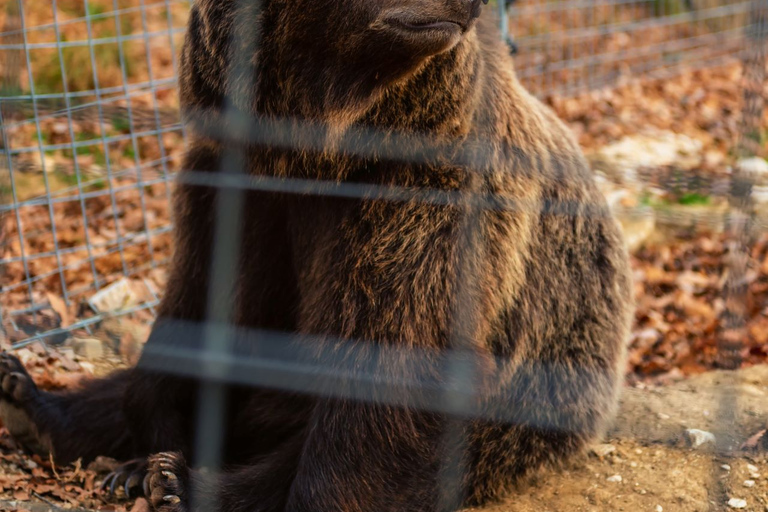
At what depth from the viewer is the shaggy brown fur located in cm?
264

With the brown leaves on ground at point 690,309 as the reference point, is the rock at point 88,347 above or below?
above

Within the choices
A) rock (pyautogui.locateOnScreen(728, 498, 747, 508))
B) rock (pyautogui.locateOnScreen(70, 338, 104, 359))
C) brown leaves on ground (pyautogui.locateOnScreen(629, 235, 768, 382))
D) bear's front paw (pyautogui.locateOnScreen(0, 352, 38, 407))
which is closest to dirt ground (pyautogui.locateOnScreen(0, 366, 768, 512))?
rock (pyautogui.locateOnScreen(728, 498, 747, 508))

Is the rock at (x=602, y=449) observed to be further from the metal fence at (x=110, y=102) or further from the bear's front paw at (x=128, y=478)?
the metal fence at (x=110, y=102)

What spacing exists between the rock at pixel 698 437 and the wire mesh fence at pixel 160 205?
1.87 ft

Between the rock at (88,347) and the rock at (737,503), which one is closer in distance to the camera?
the rock at (737,503)

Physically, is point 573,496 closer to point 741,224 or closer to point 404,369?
point 404,369

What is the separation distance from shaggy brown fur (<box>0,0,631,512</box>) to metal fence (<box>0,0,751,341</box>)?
484 millimetres

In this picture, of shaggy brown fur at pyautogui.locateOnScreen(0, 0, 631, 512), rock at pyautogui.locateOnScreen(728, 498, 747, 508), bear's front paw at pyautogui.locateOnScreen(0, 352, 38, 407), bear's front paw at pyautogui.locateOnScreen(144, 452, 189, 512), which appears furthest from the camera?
bear's front paw at pyautogui.locateOnScreen(0, 352, 38, 407)

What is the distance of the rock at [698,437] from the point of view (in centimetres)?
335

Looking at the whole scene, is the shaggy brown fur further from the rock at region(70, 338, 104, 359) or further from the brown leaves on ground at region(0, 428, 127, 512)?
the rock at region(70, 338, 104, 359)

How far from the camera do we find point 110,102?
5.85 meters

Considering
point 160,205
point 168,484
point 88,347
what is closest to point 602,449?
point 168,484

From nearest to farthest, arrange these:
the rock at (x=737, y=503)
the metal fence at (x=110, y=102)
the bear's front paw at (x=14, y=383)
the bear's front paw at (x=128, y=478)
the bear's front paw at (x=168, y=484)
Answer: the bear's front paw at (x=168, y=484), the rock at (x=737, y=503), the bear's front paw at (x=128, y=478), the bear's front paw at (x=14, y=383), the metal fence at (x=110, y=102)

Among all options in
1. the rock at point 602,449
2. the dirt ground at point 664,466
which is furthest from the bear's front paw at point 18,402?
the rock at point 602,449
